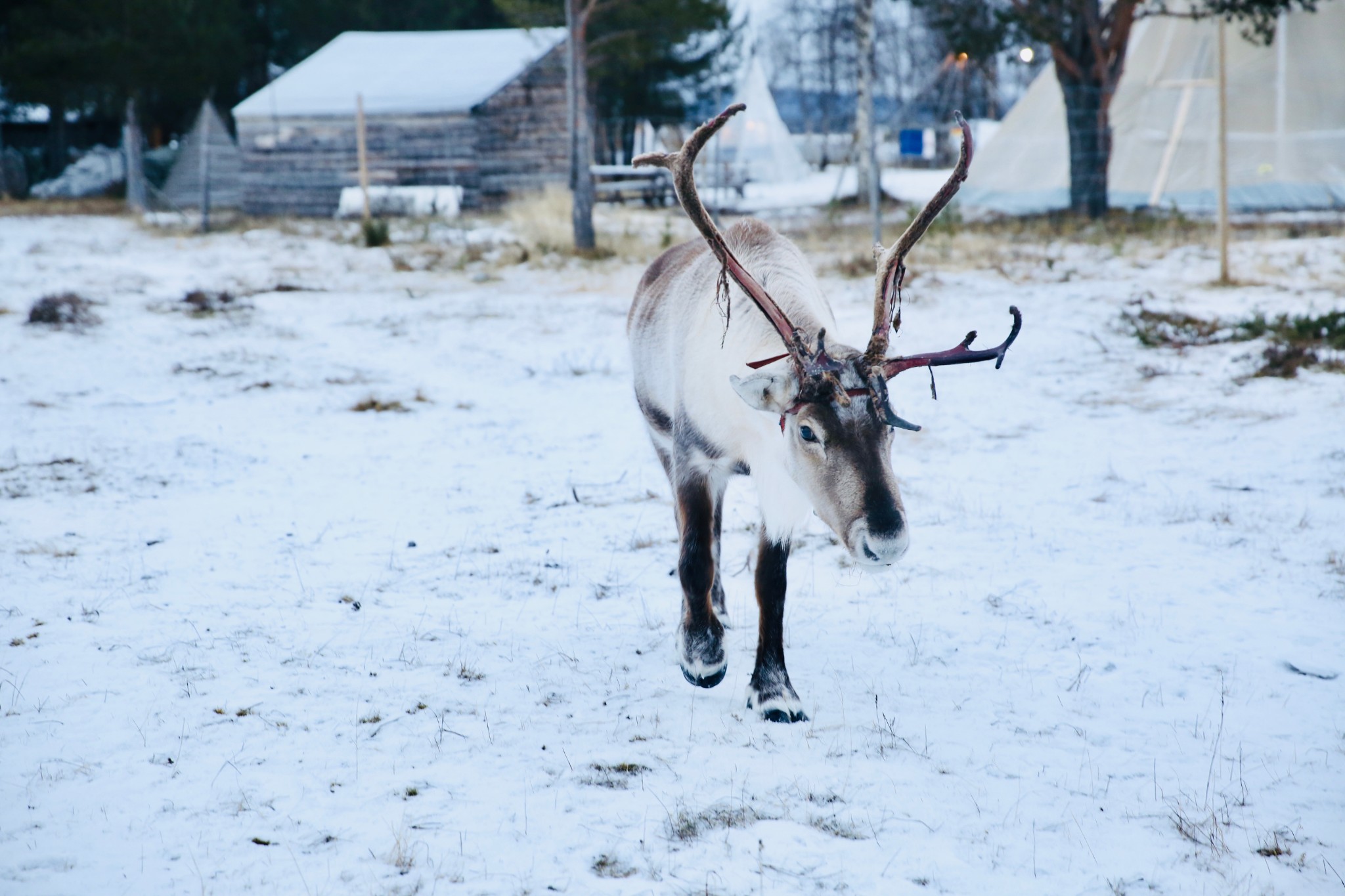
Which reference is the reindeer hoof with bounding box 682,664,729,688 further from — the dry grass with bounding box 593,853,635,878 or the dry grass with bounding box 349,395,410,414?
the dry grass with bounding box 349,395,410,414

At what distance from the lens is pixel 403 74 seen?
73.5ft

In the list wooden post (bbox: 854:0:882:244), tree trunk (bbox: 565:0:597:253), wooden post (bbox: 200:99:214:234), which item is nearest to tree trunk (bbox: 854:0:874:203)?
wooden post (bbox: 854:0:882:244)

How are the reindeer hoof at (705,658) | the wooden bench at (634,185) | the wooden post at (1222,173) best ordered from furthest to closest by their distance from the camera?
the wooden bench at (634,185)
the wooden post at (1222,173)
the reindeer hoof at (705,658)

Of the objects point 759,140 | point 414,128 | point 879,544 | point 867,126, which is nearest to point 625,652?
point 879,544

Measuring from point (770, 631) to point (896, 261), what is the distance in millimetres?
1198

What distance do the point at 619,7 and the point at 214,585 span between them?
15.5m

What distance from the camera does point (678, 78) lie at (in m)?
27.2

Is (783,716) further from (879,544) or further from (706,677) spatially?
(879,544)

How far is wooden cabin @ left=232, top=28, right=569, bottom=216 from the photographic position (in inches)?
834

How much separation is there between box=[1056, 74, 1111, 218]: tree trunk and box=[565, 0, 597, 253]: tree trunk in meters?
6.86

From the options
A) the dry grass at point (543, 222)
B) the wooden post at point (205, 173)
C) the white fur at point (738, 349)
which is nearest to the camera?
the white fur at point (738, 349)

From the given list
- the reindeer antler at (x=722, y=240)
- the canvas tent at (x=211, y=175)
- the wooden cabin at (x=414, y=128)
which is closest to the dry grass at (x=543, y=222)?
the wooden cabin at (x=414, y=128)

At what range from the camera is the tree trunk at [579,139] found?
13250mm

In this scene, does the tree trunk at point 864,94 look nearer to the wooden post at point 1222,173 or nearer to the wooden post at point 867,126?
the wooden post at point 867,126
